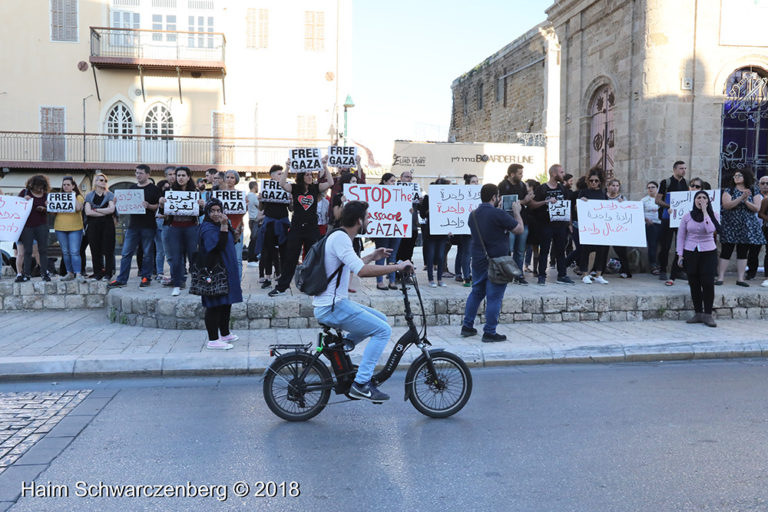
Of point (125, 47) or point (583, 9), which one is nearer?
point (583, 9)

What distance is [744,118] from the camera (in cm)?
1284

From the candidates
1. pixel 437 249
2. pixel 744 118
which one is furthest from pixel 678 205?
pixel 437 249

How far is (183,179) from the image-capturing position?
1007 centimetres

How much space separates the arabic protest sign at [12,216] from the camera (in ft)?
35.4

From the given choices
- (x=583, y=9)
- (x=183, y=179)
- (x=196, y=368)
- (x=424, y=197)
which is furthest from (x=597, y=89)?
(x=196, y=368)

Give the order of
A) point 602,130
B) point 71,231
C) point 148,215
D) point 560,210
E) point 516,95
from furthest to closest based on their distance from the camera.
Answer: point 516,95 < point 602,130 < point 560,210 < point 71,231 < point 148,215

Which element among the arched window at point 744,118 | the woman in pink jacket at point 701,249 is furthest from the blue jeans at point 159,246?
the arched window at point 744,118

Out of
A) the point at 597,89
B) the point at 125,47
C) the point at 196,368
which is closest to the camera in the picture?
the point at 196,368

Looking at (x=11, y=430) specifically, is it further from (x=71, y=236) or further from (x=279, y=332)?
(x=71, y=236)

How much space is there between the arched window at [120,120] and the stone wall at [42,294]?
1887 cm

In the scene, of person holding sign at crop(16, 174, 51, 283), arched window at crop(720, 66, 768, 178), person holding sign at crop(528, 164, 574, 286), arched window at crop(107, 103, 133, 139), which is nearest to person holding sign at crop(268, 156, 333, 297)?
person holding sign at crop(528, 164, 574, 286)

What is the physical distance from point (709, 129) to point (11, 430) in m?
12.4

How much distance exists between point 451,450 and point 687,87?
1046 centimetres

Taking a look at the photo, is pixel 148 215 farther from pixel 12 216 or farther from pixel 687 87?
pixel 687 87
